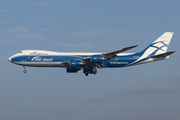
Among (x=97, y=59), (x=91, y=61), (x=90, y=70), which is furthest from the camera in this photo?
(x=90, y=70)

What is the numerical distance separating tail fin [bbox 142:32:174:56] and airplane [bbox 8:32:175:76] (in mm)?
368

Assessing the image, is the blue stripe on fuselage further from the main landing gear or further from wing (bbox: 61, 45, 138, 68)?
the main landing gear

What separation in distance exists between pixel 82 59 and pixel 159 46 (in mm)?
18496

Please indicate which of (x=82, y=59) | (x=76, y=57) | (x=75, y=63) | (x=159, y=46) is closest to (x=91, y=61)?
(x=82, y=59)

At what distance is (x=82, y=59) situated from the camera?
54.8 metres

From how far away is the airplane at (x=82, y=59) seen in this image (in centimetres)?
5433

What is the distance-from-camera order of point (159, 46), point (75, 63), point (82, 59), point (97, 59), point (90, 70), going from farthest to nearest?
point (159, 46) < point (90, 70) < point (82, 59) < point (75, 63) < point (97, 59)

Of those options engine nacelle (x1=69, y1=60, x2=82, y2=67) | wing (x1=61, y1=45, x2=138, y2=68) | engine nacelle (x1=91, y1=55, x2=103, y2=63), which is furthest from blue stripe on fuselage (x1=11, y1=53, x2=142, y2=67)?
engine nacelle (x1=91, y1=55, x2=103, y2=63)

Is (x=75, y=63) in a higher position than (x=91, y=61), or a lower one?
lower

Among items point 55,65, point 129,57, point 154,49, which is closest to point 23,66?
point 55,65

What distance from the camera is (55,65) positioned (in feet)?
184

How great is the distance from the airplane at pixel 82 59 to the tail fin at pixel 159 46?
0.37 m

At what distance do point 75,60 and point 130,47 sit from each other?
11.6m

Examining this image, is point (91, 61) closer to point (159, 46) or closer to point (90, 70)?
point (90, 70)
